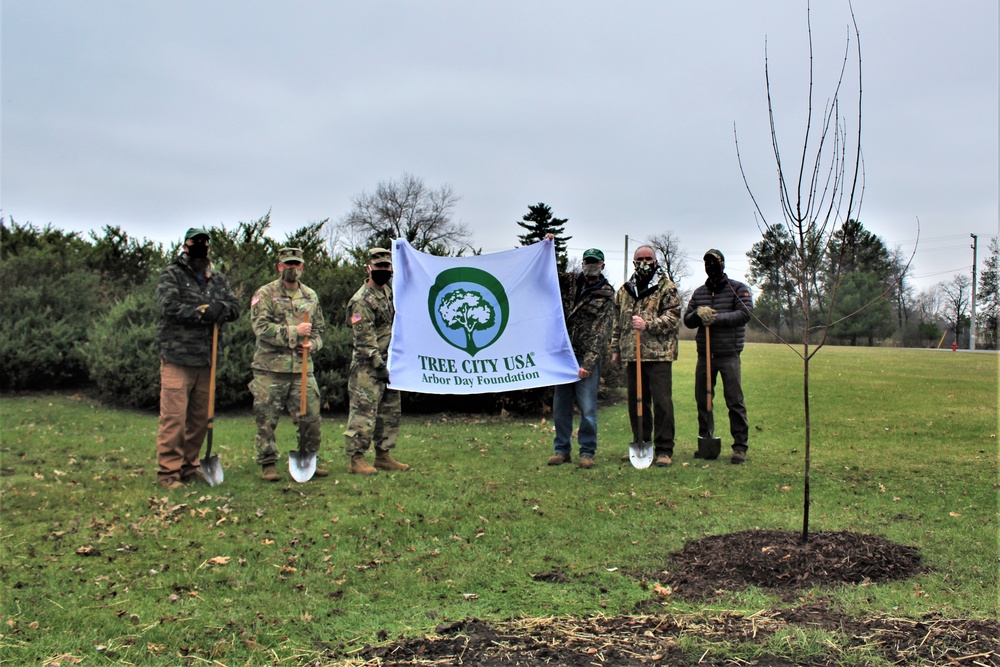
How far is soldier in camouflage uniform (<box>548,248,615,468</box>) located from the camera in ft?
27.8

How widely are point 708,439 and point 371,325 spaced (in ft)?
13.3

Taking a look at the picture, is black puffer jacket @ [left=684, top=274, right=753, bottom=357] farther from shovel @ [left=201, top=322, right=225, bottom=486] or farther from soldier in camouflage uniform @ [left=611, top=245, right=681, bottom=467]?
shovel @ [left=201, top=322, right=225, bottom=486]

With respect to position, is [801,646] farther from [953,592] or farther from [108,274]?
[108,274]

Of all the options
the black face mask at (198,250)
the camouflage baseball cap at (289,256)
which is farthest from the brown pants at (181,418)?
the camouflage baseball cap at (289,256)

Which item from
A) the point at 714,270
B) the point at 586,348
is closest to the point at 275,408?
the point at 586,348

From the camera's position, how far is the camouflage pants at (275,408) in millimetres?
7727

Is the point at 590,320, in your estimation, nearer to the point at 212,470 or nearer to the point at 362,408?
the point at 362,408

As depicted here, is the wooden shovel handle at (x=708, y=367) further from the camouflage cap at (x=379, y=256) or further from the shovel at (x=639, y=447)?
the camouflage cap at (x=379, y=256)

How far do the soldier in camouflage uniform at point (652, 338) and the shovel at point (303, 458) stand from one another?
11.7 ft

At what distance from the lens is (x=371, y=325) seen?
8023mm

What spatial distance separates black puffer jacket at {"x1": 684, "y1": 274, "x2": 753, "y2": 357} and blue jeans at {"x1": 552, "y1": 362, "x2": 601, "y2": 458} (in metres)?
1.30

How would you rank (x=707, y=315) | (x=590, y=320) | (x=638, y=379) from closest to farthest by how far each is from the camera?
1. (x=707, y=315)
2. (x=590, y=320)
3. (x=638, y=379)

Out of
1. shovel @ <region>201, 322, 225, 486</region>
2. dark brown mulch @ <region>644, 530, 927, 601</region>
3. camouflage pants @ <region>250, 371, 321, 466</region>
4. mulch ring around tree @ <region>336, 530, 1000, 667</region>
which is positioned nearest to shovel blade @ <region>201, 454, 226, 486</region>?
shovel @ <region>201, 322, 225, 486</region>

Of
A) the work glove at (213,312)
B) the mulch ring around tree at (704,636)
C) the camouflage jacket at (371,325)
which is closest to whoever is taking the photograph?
the mulch ring around tree at (704,636)
